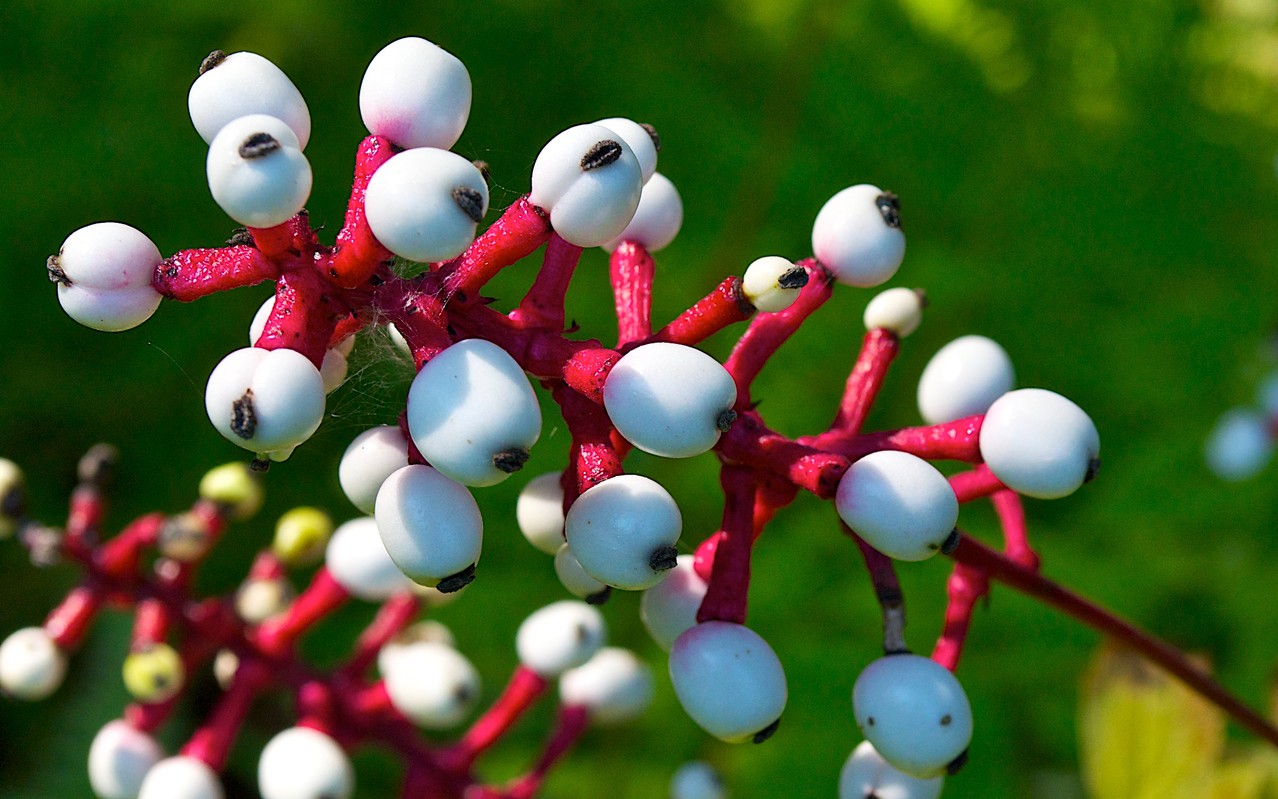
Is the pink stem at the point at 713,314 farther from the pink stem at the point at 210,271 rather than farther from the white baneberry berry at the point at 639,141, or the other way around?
the pink stem at the point at 210,271

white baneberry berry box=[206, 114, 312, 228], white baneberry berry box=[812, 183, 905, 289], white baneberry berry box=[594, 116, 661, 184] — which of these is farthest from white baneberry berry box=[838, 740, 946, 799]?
white baneberry berry box=[206, 114, 312, 228]

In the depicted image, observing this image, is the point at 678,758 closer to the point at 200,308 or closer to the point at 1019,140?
the point at 200,308

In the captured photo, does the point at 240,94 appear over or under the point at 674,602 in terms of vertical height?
over

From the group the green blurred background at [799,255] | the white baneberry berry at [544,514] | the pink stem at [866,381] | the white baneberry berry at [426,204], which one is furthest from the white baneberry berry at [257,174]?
the green blurred background at [799,255]

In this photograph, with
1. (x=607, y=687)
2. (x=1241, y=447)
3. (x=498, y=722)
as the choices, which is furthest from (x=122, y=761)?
(x=1241, y=447)

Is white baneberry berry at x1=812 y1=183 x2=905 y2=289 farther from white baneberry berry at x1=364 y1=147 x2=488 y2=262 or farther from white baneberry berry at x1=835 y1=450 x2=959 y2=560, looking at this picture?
white baneberry berry at x1=364 y1=147 x2=488 y2=262

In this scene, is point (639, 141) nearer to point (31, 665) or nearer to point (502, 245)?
point (502, 245)

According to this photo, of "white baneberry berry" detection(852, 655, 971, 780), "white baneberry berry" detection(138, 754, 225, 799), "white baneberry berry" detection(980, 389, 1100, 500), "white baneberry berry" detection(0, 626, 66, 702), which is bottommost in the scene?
"white baneberry berry" detection(138, 754, 225, 799)
